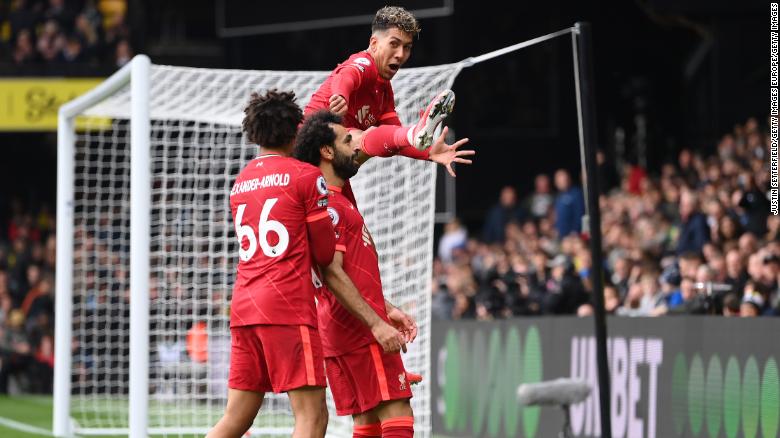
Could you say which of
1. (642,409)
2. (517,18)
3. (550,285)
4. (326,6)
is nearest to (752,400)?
(642,409)

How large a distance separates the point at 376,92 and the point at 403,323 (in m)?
1.21

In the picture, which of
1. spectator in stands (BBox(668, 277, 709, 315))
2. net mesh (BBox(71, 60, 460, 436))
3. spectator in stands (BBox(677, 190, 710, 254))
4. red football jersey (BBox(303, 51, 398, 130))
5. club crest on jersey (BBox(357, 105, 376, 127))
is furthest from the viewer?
spectator in stands (BBox(677, 190, 710, 254))

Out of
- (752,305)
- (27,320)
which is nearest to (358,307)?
(752,305)

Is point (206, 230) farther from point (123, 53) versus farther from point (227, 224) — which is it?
point (123, 53)

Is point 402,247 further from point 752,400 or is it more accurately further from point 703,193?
point 703,193

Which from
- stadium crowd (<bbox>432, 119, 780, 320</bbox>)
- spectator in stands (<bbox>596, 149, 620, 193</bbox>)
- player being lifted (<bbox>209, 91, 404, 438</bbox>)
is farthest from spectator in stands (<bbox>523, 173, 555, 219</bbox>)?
player being lifted (<bbox>209, 91, 404, 438</bbox>)

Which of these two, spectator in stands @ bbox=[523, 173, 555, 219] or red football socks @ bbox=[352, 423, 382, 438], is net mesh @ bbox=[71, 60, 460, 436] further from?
spectator in stands @ bbox=[523, 173, 555, 219]

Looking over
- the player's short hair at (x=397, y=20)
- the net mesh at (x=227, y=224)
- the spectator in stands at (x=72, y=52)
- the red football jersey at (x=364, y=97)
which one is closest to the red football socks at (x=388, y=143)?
the red football jersey at (x=364, y=97)

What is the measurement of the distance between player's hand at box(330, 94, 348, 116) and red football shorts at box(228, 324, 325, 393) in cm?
109

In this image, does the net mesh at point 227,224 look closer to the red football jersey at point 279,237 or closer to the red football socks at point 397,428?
the red football socks at point 397,428

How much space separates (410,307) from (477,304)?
4593 mm

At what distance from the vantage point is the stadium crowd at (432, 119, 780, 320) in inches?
424

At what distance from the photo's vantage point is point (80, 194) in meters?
24.4

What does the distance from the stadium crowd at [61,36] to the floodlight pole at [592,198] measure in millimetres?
15627
